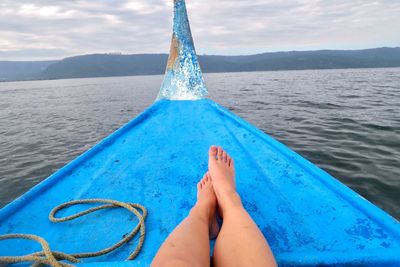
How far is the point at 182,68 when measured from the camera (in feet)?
18.6

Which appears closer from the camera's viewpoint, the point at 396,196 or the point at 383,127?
the point at 396,196

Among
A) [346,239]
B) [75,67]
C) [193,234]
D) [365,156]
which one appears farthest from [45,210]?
[75,67]

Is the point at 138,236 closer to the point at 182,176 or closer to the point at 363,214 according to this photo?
the point at 182,176

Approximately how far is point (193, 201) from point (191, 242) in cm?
68

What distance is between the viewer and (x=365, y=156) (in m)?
4.56

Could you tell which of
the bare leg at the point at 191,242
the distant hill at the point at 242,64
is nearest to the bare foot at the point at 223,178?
the bare leg at the point at 191,242

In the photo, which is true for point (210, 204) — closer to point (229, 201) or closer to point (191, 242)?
point (229, 201)

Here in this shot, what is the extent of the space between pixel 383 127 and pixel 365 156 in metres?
2.61

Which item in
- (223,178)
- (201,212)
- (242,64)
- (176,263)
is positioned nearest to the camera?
(176,263)

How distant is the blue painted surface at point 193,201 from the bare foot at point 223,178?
6.9 inches

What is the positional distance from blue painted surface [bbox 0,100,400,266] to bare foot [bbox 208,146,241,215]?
174 mm

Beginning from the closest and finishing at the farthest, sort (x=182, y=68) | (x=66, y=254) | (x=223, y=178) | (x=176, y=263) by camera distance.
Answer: (x=176, y=263) → (x=66, y=254) → (x=223, y=178) → (x=182, y=68)

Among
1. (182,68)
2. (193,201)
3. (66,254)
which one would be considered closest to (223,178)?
(193,201)

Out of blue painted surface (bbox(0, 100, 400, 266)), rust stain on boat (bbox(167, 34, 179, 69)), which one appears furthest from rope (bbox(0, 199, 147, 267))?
rust stain on boat (bbox(167, 34, 179, 69))
